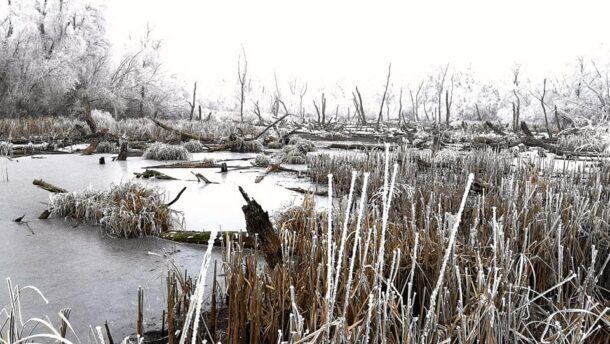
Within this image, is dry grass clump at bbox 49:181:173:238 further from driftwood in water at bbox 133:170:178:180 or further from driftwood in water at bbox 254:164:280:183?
driftwood in water at bbox 254:164:280:183

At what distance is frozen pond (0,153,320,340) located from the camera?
3.27m

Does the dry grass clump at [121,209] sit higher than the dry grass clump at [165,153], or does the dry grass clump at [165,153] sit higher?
the dry grass clump at [165,153]

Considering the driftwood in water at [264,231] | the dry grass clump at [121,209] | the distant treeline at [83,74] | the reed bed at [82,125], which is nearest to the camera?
the driftwood in water at [264,231]

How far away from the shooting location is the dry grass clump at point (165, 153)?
1324cm

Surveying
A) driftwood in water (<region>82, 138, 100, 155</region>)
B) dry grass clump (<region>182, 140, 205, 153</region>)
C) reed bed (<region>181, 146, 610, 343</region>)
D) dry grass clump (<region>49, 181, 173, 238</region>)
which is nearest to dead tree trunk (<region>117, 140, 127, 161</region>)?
driftwood in water (<region>82, 138, 100, 155</region>)

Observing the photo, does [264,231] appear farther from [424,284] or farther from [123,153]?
[123,153]

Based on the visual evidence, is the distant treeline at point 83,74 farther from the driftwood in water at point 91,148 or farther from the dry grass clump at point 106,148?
the driftwood in water at point 91,148

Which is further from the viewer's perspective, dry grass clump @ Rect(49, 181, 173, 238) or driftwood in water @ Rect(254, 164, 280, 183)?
driftwood in water @ Rect(254, 164, 280, 183)

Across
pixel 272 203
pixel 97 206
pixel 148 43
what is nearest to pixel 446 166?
pixel 272 203

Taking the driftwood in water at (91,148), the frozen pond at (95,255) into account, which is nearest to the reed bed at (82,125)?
the driftwood in water at (91,148)

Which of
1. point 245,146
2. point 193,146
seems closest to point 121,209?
point 193,146

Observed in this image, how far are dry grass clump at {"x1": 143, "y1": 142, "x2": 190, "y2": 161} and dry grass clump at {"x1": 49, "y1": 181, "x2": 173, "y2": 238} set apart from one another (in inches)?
281

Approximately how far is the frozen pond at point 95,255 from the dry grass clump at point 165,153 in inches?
172

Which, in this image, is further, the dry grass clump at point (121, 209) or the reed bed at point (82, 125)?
the reed bed at point (82, 125)
